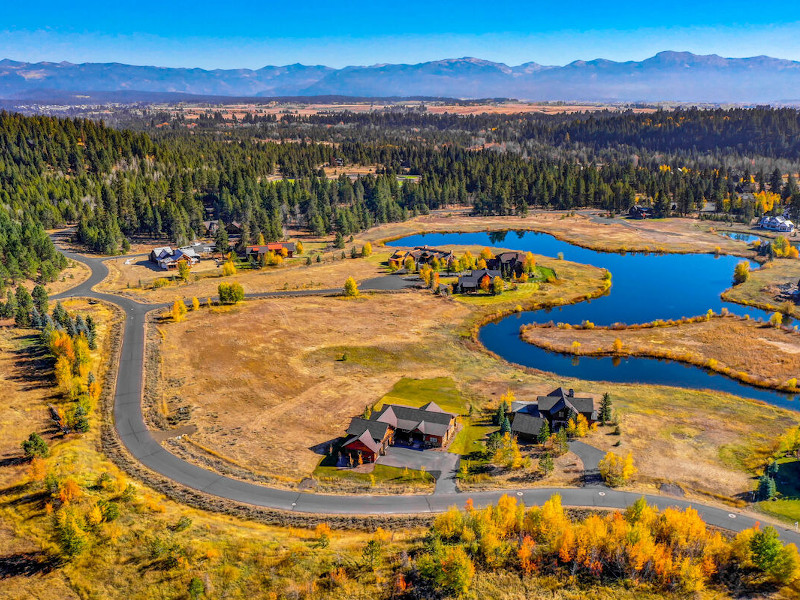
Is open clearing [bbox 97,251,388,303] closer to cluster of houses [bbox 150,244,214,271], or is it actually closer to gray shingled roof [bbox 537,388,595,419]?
cluster of houses [bbox 150,244,214,271]

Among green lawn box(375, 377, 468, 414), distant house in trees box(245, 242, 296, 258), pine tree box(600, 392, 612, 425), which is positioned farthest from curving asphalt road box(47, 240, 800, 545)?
distant house in trees box(245, 242, 296, 258)

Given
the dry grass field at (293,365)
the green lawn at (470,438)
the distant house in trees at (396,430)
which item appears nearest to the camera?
the distant house in trees at (396,430)

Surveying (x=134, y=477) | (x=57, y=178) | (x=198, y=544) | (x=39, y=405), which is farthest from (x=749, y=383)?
(x=57, y=178)

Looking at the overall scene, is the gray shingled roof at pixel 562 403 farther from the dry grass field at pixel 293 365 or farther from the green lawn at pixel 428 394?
the dry grass field at pixel 293 365

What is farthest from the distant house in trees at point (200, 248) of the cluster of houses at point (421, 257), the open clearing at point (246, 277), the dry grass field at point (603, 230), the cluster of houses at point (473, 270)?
the cluster of houses at point (421, 257)

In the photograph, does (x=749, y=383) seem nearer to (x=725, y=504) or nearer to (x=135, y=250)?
(x=725, y=504)

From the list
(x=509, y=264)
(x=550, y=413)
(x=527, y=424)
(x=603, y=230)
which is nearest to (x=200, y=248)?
(x=509, y=264)
